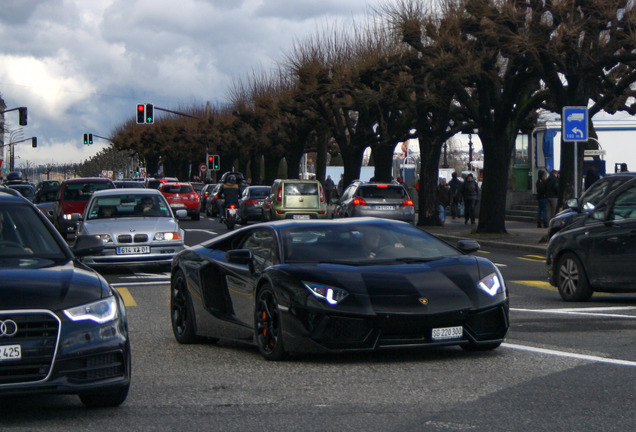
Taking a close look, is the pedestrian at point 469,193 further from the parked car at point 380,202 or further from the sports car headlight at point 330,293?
the sports car headlight at point 330,293

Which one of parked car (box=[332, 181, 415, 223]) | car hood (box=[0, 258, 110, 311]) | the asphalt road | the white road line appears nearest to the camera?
car hood (box=[0, 258, 110, 311])

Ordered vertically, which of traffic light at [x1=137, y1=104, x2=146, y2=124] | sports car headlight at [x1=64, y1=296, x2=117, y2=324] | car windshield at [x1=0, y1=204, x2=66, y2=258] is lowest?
sports car headlight at [x1=64, y1=296, x2=117, y2=324]

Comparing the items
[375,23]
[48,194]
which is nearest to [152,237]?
[48,194]

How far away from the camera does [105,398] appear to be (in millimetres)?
7219

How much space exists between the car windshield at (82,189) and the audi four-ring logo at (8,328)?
24.7 metres

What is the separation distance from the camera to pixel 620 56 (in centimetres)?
2759

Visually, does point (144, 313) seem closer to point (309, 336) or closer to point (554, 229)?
point (309, 336)

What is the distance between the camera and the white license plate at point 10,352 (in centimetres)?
649

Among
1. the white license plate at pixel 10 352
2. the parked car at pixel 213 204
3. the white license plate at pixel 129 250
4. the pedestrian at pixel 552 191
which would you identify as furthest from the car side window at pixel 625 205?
the parked car at pixel 213 204

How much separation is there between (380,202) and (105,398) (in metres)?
27.9

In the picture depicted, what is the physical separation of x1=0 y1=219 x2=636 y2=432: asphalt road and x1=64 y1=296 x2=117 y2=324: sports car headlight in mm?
632

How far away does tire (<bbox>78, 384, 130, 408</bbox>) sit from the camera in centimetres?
716

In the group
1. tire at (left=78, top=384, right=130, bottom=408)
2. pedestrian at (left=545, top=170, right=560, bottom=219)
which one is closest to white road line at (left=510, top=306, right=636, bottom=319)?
tire at (left=78, top=384, right=130, bottom=408)

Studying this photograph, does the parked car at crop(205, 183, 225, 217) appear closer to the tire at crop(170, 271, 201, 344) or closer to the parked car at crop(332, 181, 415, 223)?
the parked car at crop(332, 181, 415, 223)
